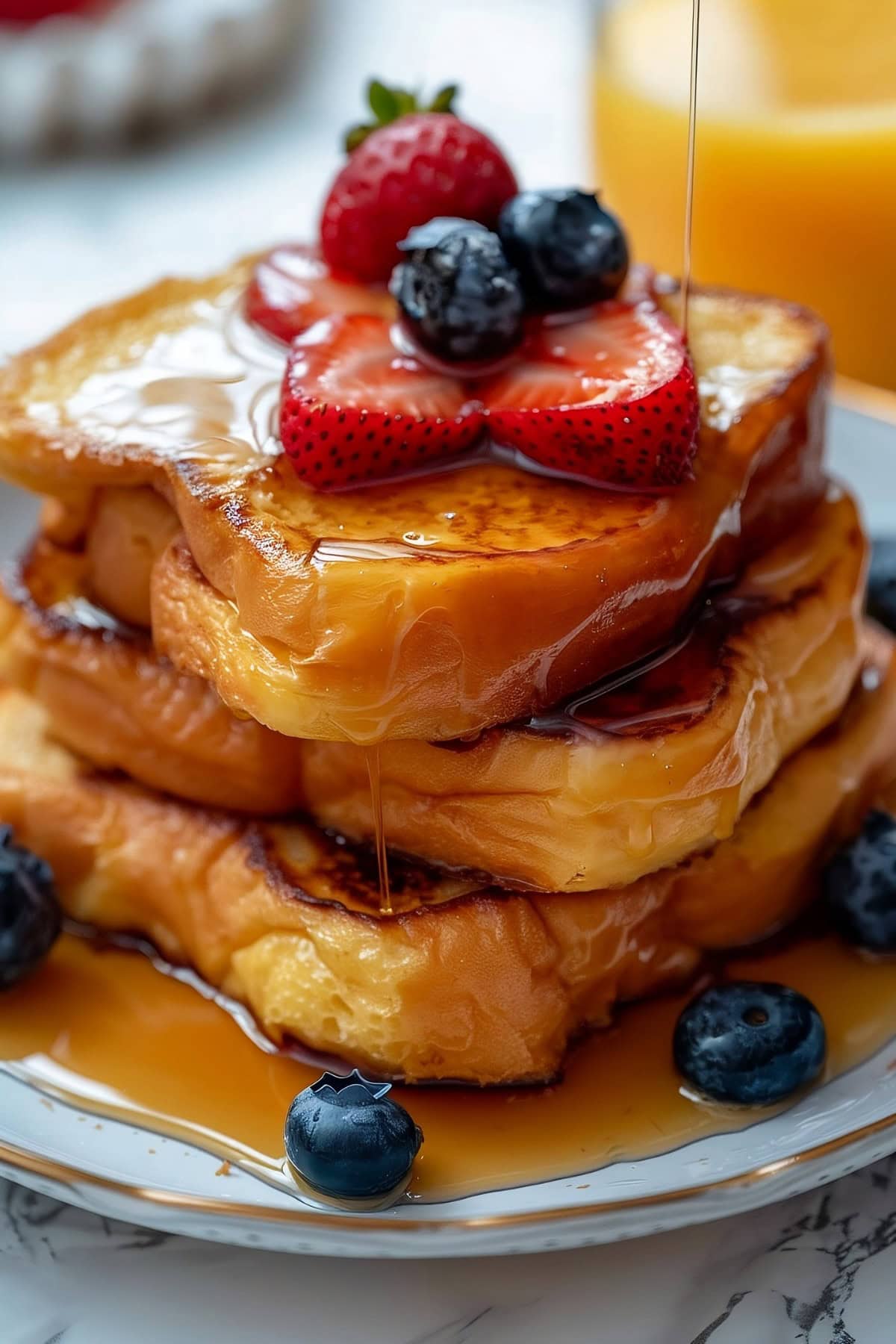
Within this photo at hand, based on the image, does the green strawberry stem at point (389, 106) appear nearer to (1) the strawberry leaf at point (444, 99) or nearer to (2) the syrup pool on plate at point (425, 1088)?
(1) the strawberry leaf at point (444, 99)

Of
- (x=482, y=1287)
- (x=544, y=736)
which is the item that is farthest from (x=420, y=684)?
(x=482, y=1287)

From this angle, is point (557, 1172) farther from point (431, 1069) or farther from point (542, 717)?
point (542, 717)

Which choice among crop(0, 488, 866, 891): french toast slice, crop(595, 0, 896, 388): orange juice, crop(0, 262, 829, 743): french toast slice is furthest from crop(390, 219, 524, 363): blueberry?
crop(595, 0, 896, 388): orange juice

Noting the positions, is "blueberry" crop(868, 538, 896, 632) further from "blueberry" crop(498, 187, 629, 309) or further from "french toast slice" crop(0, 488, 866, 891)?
"blueberry" crop(498, 187, 629, 309)

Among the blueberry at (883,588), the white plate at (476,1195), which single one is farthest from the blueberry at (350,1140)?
the blueberry at (883,588)

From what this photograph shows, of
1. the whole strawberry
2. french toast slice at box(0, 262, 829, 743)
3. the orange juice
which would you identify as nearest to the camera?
french toast slice at box(0, 262, 829, 743)

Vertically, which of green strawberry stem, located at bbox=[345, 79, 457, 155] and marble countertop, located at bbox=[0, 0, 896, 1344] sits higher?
green strawberry stem, located at bbox=[345, 79, 457, 155]

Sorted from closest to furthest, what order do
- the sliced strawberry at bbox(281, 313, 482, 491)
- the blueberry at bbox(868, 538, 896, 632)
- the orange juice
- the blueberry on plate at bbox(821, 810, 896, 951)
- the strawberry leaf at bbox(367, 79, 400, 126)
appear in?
the sliced strawberry at bbox(281, 313, 482, 491) → the blueberry on plate at bbox(821, 810, 896, 951) → the strawberry leaf at bbox(367, 79, 400, 126) → the blueberry at bbox(868, 538, 896, 632) → the orange juice

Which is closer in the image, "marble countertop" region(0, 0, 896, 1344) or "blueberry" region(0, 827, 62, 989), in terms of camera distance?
"marble countertop" region(0, 0, 896, 1344)
